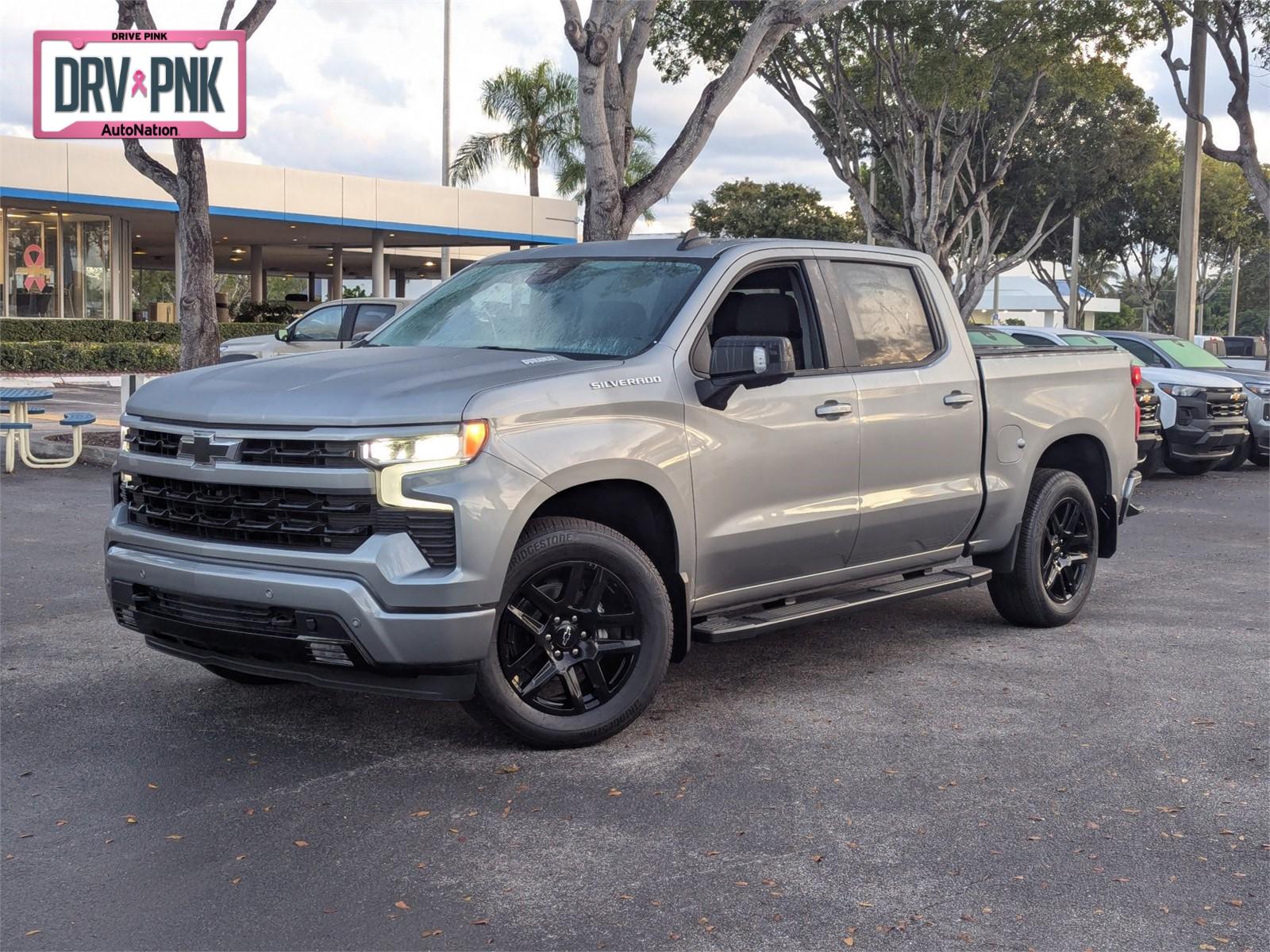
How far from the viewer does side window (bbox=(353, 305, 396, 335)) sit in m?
19.6

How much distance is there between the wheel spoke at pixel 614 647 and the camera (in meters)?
5.46

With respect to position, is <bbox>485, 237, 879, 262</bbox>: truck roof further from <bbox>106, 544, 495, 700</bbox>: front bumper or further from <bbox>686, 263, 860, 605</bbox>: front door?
<bbox>106, 544, 495, 700</bbox>: front bumper

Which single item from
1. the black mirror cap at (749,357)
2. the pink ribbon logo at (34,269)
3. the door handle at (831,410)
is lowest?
the door handle at (831,410)

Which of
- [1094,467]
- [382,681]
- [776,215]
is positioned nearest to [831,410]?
[382,681]

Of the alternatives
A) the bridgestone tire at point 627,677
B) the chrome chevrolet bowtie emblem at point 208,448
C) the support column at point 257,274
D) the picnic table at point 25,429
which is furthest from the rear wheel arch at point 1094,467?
the support column at point 257,274

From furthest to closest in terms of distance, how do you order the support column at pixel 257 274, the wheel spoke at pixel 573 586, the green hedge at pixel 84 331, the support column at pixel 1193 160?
the support column at pixel 257 274
the green hedge at pixel 84 331
the support column at pixel 1193 160
the wheel spoke at pixel 573 586

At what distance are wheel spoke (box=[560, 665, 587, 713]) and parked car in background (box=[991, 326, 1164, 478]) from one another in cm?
956

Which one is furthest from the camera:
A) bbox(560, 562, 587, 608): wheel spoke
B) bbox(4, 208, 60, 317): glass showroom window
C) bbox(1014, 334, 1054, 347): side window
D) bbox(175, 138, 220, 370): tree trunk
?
bbox(4, 208, 60, 317): glass showroom window

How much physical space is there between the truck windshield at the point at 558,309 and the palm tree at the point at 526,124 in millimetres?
36904

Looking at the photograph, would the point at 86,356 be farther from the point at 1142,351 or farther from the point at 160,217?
the point at 1142,351

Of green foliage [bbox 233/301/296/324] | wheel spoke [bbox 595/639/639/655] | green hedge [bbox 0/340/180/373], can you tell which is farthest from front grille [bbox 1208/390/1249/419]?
green foliage [bbox 233/301/296/324]

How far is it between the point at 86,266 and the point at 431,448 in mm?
35707

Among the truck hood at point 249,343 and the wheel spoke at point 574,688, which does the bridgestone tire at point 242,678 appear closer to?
the wheel spoke at point 574,688

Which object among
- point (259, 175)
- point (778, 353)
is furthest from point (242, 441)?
point (259, 175)
